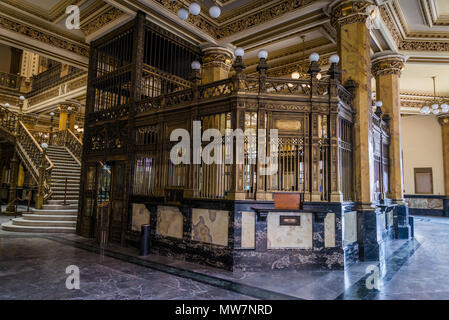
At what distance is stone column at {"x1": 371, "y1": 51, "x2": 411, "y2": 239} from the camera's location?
912 cm

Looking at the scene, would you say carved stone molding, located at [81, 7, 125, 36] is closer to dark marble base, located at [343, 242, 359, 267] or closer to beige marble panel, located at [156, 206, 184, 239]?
beige marble panel, located at [156, 206, 184, 239]

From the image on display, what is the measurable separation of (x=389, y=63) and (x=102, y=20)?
9.03m

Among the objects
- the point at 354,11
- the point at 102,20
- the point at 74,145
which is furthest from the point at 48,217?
the point at 354,11

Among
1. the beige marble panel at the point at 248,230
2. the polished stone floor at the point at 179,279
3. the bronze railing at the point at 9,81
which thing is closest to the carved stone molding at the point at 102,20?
the polished stone floor at the point at 179,279

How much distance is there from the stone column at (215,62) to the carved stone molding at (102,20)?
280 centimetres

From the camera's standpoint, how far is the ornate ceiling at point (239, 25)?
7.80 meters

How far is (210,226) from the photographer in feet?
18.1

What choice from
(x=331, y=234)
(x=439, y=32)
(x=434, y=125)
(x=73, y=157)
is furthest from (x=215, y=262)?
(x=434, y=125)

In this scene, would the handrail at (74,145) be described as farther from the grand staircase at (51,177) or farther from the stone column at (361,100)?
the stone column at (361,100)

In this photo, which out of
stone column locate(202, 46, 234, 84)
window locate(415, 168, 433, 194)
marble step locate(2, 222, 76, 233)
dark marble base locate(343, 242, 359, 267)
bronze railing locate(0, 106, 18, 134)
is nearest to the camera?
dark marble base locate(343, 242, 359, 267)

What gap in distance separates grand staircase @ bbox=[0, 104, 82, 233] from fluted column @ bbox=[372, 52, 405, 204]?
10176 mm


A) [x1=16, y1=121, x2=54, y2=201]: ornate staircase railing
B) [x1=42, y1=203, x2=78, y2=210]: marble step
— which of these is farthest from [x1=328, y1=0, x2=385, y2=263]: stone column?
[x1=16, y1=121, x2=54, y2=201]: ornate staircase railing

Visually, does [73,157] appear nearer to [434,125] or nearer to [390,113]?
[390,113]

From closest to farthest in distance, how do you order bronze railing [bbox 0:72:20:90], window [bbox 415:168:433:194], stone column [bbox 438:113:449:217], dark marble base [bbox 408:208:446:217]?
stone column [bbox 438:113:449:217] < dark marble base [bbox 408:208:446:217] < window [bbox 415:168:433:194] < bronze railing [bbox 0:72:20:90]
